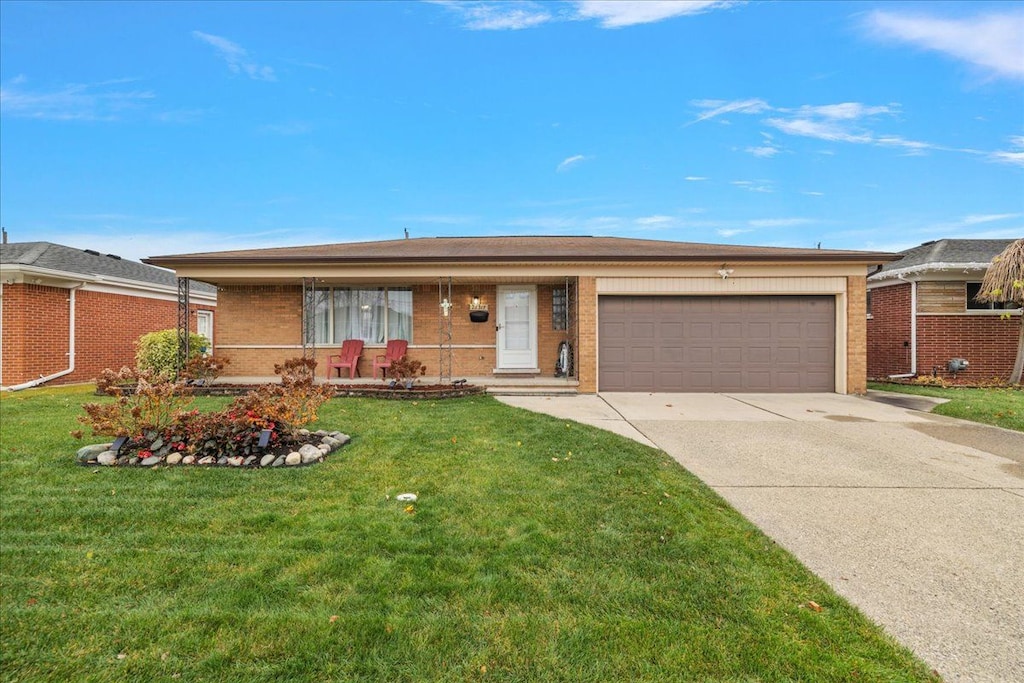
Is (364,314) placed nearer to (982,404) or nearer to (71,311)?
(71,311)

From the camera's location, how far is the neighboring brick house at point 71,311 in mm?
10883

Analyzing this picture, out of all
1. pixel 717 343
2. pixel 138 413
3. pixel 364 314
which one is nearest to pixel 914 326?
pixel 717 343

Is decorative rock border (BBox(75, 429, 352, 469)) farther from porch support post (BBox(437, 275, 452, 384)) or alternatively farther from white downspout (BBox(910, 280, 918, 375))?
white downspout (BBox(910, 280, 918, 375))

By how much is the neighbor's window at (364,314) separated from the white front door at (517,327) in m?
2.48

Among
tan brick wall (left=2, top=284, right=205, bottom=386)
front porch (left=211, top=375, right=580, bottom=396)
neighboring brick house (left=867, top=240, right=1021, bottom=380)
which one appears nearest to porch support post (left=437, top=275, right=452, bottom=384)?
front porch (left=211, top=375, right=580, bottom=396)

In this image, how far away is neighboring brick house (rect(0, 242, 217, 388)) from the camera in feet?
35.7

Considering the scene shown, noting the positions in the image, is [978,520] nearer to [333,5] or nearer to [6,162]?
[333,5]

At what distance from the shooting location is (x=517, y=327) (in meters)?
11.9

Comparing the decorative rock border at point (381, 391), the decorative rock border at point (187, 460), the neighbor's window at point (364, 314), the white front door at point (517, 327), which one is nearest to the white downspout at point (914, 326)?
the white front door at point (517, 327)

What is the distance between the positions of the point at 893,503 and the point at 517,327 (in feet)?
29.0

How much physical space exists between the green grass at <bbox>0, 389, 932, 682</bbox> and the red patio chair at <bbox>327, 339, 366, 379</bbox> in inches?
278

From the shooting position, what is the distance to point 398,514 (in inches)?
131

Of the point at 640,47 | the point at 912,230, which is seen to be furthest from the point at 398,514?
the point at 912,230

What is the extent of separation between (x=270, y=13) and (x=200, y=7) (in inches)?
56.3
